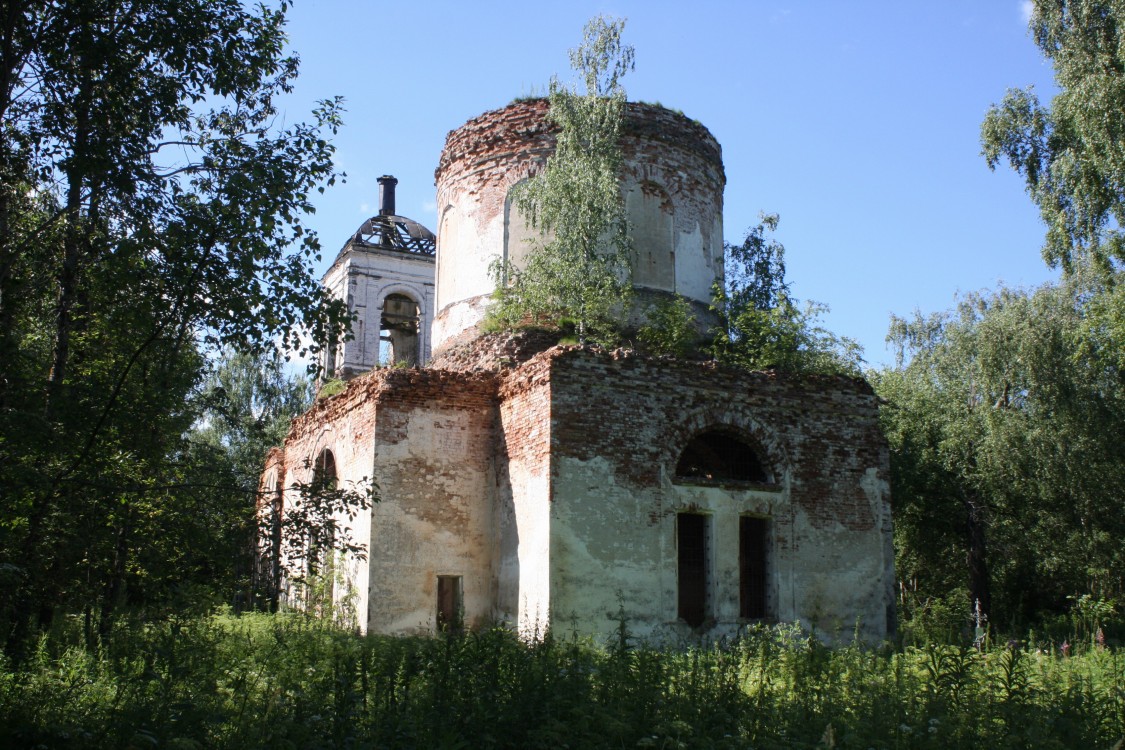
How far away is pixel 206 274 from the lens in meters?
7.87

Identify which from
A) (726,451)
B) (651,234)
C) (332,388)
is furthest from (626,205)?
(332,388)

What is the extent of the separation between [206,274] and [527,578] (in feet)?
19.1

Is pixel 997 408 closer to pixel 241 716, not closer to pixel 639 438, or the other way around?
pixel 639 438

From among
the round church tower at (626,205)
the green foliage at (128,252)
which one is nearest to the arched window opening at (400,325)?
the round church tower at (626,205)

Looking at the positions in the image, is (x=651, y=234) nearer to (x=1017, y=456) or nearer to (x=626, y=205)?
(x=626, y=205)

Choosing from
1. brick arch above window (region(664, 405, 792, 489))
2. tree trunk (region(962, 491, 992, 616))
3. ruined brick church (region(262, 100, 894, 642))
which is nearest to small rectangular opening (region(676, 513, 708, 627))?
ruined brick church (region(262, 100, 894, 642))

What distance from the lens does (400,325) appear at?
1094 inches

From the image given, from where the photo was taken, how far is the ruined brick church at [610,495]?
38.9 ft

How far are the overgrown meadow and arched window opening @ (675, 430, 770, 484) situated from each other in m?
4.41

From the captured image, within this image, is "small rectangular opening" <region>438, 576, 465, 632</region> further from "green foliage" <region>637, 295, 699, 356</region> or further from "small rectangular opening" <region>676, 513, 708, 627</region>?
"green foliage" <region>637, 295, 699, 356</region>

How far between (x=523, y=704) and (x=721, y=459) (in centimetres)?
738

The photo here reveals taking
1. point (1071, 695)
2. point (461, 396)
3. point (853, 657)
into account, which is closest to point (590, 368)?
point (461, 396)

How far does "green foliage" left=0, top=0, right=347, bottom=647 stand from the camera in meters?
7.65

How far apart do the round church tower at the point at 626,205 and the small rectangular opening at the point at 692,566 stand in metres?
4.31
